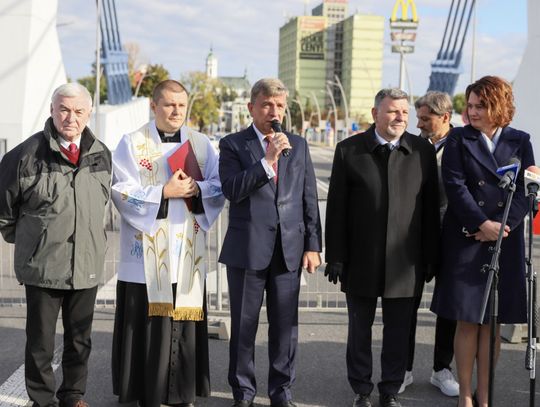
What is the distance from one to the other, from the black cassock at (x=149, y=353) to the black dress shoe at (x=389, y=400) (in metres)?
1.20

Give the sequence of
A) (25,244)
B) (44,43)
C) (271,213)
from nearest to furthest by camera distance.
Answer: (25,244) → (271,213) → (44,43)

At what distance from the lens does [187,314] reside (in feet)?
15.0

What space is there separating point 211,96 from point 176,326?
9650 centimetres

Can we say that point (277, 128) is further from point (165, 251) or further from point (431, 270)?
point (431, 270)

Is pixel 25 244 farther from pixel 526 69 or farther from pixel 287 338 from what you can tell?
pixel 526 69

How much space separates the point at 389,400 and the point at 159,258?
5.58ft

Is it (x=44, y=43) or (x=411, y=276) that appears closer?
(x=411, y=276)

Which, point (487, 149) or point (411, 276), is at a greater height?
point (487, 149)

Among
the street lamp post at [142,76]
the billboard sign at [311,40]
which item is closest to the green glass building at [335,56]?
the billboard sign at [311,40]

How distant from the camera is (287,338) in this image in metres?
4.60

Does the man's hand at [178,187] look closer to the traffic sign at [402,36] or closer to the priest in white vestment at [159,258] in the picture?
the priest in white vestment at [159,258]

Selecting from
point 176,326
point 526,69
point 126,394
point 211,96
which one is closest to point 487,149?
point 176,326

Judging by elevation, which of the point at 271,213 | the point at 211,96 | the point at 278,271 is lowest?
the point at 278,271

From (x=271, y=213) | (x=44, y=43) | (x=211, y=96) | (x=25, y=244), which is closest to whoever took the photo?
(x=25, y=244)
